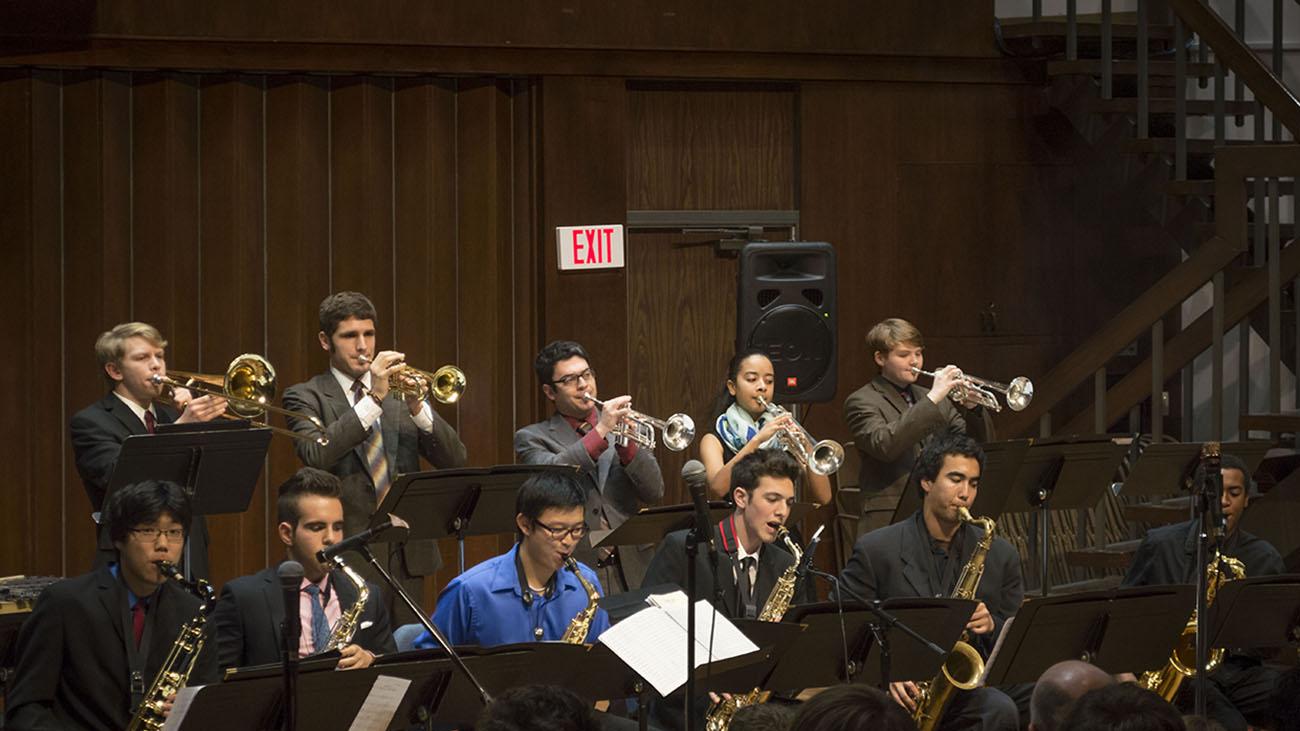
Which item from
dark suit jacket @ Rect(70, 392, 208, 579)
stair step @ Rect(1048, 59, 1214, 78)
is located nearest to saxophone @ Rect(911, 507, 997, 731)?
dark suit jacket @ Rect(70, 392, 208, 579)

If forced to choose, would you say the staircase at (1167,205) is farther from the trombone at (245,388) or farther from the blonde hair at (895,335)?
the trombone at (245,388)

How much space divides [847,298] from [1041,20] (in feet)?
5.69

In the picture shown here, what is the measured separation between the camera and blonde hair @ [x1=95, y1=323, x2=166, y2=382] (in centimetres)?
632

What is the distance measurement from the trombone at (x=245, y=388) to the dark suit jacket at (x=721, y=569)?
144 cm

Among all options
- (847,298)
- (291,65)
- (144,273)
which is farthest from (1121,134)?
(144,273)

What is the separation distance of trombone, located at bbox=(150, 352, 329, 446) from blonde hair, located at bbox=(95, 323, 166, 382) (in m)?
0.14

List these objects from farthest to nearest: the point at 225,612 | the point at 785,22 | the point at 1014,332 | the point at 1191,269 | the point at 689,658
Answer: the point at 1014,332 → the point at 785,22 → the point at 1191,269 → the point at 225,612 → the point at 689,658

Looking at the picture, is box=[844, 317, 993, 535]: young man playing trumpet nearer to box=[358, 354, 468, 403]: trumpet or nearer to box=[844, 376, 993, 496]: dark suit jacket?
box=[844, 376, 993, 496]: dark suit jacket

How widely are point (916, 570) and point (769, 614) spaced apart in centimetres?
56

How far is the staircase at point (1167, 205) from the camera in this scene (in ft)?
25.1

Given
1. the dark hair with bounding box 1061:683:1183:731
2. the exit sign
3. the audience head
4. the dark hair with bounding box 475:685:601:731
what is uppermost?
the exit sign

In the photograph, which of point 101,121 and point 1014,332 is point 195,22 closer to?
point 101,121

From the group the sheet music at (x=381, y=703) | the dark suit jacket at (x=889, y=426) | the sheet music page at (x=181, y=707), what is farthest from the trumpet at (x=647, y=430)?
the sheet music page at (x=181, y=707)

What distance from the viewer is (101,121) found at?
7758mm
